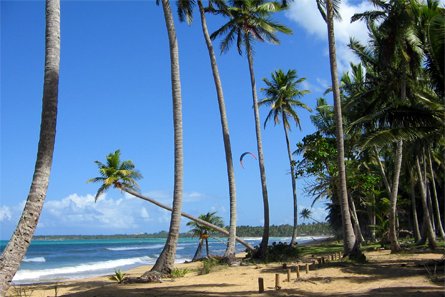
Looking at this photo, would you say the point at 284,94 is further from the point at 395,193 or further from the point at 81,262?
the point at 81,262

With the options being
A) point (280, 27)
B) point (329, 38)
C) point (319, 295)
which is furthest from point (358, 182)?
point (319, 295)

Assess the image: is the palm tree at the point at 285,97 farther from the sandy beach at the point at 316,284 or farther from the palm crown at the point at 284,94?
the sandy beach at the point at 316,284

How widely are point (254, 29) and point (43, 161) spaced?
1674cm

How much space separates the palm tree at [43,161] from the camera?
7879 mm

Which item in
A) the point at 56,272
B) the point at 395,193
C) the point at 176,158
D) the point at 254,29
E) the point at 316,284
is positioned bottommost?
the point at 56,272

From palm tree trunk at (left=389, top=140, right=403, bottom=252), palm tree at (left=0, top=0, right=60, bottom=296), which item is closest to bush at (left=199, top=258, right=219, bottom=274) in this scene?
palm tree trunk at (left=389, top=140, right=403, bottom=252)

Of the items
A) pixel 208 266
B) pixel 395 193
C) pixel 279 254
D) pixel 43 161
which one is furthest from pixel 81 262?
pixel 43 161

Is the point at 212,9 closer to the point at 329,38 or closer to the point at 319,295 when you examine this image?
the point at 329,38

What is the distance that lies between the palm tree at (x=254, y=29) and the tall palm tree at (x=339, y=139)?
4.93 m

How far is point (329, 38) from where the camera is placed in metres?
17.8

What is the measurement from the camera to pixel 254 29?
23.2 m

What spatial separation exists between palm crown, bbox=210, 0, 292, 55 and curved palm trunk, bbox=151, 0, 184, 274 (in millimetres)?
7222

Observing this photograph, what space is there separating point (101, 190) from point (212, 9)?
14.2m

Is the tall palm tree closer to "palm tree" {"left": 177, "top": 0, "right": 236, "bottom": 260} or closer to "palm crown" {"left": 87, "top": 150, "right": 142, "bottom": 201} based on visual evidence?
"palm tree" {"left": 177, "top": 0, "right": 236, "bottom": 260}
